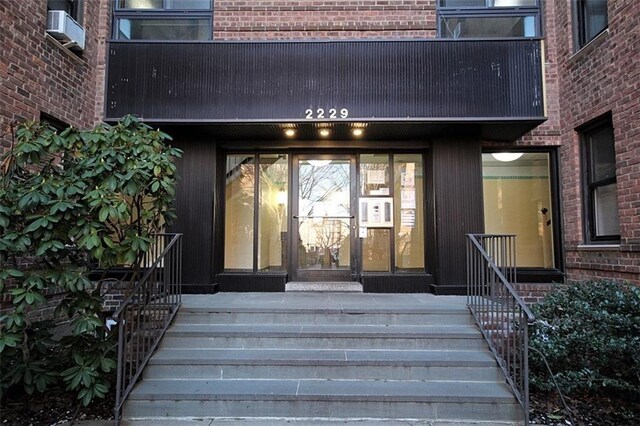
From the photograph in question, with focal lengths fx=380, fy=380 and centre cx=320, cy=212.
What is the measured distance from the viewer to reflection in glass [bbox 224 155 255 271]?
249 inches

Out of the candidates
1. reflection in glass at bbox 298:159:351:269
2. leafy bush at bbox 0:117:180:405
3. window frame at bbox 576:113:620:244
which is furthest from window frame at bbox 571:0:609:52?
leafy bush at bbox 0:117:180:405

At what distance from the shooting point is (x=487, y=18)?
6.05 m

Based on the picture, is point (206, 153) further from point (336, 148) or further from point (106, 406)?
point (106, 406)

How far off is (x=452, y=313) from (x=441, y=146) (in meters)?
2.68

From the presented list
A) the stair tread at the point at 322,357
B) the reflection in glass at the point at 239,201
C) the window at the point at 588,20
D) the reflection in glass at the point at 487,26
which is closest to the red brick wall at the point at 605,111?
the window at the point at 588,20

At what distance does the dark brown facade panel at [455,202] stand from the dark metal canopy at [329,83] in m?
0.70

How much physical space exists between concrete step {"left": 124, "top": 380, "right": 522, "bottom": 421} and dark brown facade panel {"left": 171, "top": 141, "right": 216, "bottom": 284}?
2.38 metres

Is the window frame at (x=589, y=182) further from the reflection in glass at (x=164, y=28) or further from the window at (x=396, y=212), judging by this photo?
the reflection in glass at (x=164, y=28)

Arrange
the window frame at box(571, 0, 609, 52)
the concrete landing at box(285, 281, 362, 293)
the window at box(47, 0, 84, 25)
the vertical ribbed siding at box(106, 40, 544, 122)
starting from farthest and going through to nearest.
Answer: the concrete landing at box(285, 281, 362, 293) → the window frame at box(571, 0, 609, 52) → the window at box(47, 0, 84, 25) → the vertical ribbed siding at box(106, 40, 544, 122)

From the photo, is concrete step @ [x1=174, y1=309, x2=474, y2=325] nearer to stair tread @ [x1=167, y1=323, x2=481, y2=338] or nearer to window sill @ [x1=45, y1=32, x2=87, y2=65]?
stair tread @ [x1=167, y1=323, x2=481, y2=338]

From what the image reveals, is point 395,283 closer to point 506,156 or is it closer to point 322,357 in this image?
point 322,357

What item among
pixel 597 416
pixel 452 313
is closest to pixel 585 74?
pixel 452 313

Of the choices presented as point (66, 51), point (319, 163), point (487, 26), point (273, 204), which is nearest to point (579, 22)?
point (487, 26)

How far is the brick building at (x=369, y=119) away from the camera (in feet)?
16.9
